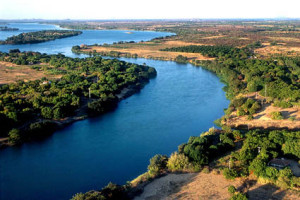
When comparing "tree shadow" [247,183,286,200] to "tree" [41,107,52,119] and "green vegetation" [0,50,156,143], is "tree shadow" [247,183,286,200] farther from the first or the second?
"tree" [41,107,52,119]

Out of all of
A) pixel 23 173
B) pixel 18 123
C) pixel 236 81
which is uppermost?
pixel 236 81

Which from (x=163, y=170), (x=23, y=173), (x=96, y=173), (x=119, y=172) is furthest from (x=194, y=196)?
(x=23, y=173)

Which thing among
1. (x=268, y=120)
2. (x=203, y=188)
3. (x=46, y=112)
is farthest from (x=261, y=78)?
(x=46, y=112)

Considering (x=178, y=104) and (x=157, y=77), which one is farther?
(x=157, y=77)

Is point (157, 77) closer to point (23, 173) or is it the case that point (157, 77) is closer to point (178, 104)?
point (178, 104)

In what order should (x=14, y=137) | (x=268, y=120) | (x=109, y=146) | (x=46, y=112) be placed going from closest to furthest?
(x=14, y=137) → (x=109, y=146) → (x=268, y=120) → (x=46, y=112)

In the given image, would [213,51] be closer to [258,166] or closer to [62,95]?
[62,95]

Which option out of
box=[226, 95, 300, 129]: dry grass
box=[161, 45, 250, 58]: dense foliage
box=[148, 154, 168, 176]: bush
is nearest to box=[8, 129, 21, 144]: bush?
box=[148, 154, 168, 176]: bush
